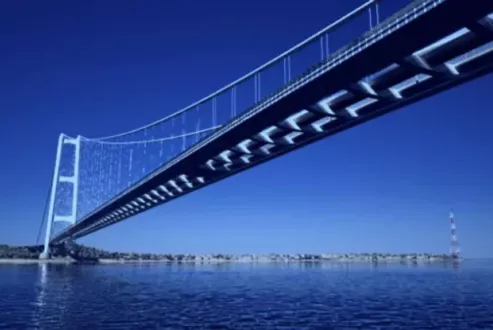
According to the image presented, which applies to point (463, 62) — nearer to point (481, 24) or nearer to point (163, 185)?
point (481, 24)

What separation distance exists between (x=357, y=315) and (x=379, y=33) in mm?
13318

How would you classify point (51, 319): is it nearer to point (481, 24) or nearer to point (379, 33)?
point (379, 33)

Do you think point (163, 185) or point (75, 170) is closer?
point (163, 185)

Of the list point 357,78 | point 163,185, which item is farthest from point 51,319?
point 163,185

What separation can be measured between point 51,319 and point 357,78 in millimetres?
16873

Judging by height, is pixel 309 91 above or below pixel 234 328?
above

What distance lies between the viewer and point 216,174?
39438 millimetres

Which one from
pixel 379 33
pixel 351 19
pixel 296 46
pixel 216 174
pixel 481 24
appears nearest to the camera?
pixel 481 24

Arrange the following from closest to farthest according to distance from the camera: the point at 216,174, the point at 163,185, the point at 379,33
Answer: the point at 379,33
the point at 216,174
the point at 163,185

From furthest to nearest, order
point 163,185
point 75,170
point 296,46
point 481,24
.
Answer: point 75,170
point 163,185
point 296,46
point 481,24

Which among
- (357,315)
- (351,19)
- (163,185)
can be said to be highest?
(351,19)

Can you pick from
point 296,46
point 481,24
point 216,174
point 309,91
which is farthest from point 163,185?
point 481,24

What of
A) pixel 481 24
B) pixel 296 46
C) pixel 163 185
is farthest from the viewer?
pixel 163 185

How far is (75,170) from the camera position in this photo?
329ft
